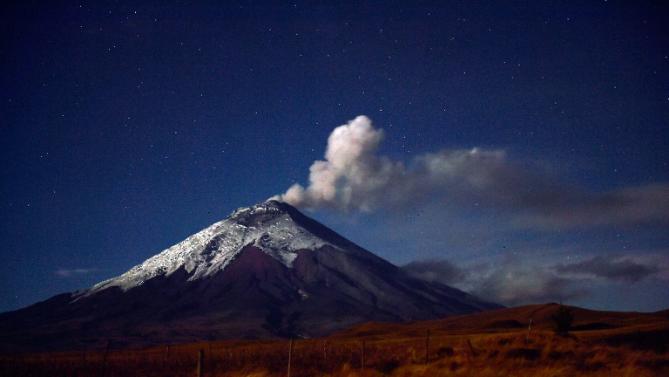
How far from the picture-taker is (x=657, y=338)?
3844cm

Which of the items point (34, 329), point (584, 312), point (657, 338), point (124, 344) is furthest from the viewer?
point (34, 329)

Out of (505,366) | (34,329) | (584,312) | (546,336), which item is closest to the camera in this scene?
(505,366)

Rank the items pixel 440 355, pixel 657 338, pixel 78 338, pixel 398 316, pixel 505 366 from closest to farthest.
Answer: pixel 505 366, pixel 440 355, pixel 657 338, pixel 78 338, pixel 398 316

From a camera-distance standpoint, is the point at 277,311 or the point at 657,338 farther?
the point at 277,311

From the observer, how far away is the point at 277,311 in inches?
7594

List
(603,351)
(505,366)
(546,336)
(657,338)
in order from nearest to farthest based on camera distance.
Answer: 1. (505,366)
2. (603,351)
3. (546,336)
4. (657,338)

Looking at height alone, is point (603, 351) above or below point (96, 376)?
above

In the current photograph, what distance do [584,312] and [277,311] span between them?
119 m

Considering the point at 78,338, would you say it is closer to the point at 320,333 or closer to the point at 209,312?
the point at 209,312

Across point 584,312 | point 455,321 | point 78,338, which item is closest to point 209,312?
point 78,338

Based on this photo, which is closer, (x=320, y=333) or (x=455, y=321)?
(x=455, y=321)

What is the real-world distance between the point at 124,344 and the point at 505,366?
138 metres

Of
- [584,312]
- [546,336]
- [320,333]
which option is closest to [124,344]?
[320,333]

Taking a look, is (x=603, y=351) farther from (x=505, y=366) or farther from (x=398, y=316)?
(x=398, y=316)
